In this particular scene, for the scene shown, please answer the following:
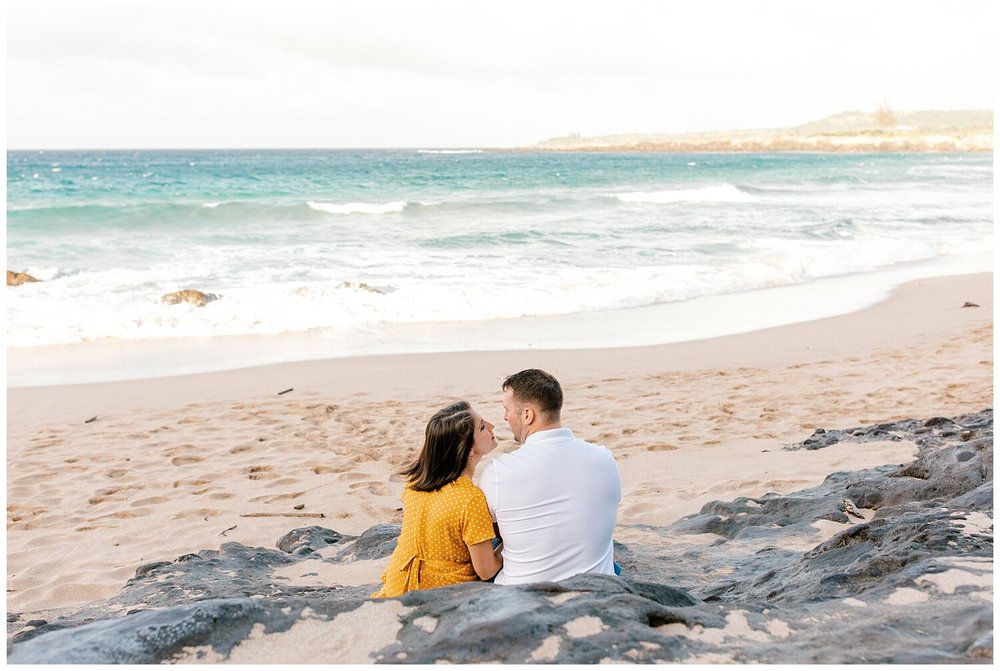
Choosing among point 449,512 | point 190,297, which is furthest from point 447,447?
point 190,297

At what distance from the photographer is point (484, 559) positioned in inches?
126

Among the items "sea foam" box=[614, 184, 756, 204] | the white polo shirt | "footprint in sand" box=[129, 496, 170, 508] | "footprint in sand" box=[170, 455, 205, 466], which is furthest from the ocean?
the white polo shirt

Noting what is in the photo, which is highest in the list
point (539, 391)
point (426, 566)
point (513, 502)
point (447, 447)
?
point (539, 391)

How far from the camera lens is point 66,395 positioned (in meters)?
8.32

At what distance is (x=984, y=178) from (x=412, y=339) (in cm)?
3635

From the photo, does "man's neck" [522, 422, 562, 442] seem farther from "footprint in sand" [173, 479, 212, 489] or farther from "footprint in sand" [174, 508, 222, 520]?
"footprint in sand" [173, 479, 212, 489]

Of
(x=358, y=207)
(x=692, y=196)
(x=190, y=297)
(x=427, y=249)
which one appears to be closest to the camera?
Answer: (x=190, y=297)

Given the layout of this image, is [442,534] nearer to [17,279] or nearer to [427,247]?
[17,279]

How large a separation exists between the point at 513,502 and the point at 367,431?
4128 mm

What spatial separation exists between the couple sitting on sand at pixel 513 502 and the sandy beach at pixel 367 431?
1064mm

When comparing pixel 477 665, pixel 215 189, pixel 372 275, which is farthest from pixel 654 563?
pixel 215 189

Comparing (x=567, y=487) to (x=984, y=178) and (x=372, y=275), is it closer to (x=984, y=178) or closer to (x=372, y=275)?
(x=372, y=275)

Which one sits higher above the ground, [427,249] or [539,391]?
[539,391]

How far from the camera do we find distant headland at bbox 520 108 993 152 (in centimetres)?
8325
